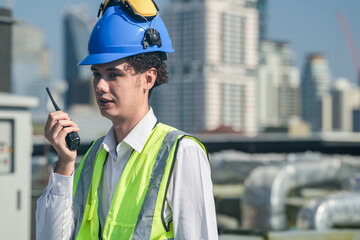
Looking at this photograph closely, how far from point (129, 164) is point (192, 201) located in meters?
0.32

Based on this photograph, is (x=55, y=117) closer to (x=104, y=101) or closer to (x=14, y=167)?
(x=104, y=101)

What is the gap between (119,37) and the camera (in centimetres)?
231

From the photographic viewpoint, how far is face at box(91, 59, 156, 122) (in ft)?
7.57

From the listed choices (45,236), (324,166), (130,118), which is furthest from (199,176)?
(324,166)

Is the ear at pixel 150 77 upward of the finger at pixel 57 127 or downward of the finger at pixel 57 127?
upward

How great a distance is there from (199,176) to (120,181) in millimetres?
332

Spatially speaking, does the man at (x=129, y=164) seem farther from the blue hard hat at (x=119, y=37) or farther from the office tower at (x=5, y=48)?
the office tower at (x=5, y=48)

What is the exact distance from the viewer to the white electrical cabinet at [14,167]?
21.2 ft

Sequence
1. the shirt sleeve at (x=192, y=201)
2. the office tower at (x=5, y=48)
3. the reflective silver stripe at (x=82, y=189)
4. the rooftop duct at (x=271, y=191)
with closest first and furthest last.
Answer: the shirt sleeve at (x=192, y=201), the reflective silver stripe at (x=82, y=189), the office tower at (x=5, y=48), the rooftop duct at (x=271, y=191)

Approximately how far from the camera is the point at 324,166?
54.9 feet

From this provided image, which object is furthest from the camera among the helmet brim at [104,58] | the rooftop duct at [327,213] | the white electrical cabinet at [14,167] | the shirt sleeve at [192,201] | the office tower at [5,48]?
the rooftop duct at [327,213]

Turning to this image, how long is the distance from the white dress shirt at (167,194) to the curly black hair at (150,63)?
174 mm

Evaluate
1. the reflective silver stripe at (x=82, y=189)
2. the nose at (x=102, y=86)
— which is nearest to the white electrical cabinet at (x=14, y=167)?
the reflective silver stripe at (x=82, y=189)

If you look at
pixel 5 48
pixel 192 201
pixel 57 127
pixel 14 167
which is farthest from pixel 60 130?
pixel 5 48
